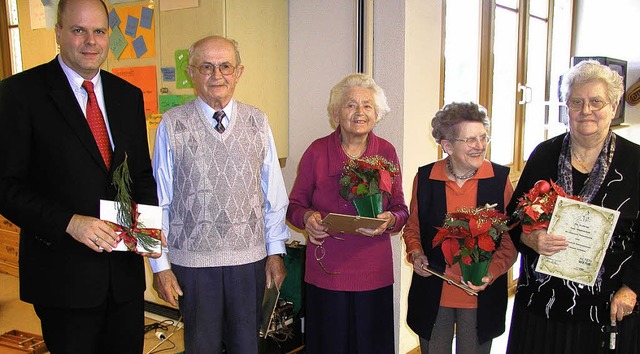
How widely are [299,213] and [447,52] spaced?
185cm

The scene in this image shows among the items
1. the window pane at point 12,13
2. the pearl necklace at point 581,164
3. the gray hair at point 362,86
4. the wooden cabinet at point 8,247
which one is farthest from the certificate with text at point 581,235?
the window pane at point 12,13

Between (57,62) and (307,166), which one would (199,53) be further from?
(307,166)

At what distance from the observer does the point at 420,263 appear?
1924 mm

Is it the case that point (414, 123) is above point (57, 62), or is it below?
below

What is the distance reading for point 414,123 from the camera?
297cm

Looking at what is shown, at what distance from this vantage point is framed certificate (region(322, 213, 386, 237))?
6.23ft

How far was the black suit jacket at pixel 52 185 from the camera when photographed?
1547 mm

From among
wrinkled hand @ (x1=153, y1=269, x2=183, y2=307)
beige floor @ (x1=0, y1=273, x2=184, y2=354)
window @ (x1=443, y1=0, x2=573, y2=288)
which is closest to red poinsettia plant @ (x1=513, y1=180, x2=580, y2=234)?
wrinkled hand @ (x1=153, y1=269, x2=183, y2=307)

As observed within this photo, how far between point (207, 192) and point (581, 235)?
1.25 m

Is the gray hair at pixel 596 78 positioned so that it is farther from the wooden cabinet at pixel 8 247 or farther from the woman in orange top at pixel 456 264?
the wooden cabinet at pixel 8 247

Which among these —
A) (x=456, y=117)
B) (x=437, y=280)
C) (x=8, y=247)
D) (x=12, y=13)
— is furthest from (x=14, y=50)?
(x=437, y=280)

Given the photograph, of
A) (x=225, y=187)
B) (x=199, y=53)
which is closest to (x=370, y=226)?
(x=225, y=187)

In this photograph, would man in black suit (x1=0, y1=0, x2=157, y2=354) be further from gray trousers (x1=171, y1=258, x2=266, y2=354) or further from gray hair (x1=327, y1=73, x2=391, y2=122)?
gray hair (x1=327, y1=73, x2=391, y2=122)

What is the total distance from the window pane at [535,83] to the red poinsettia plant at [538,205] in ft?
10.2
